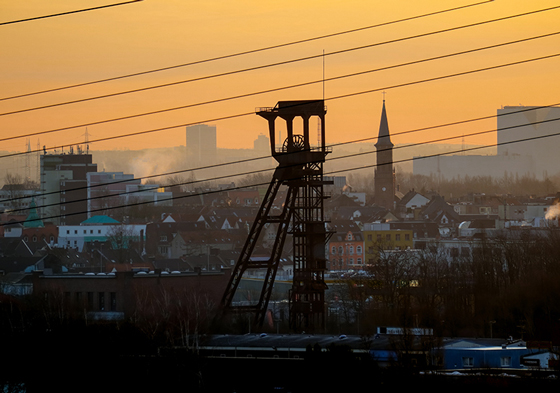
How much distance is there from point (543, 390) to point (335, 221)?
55.8 m

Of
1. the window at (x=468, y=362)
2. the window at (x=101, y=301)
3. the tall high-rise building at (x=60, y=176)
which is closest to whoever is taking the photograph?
the window at (x=468, y=362)

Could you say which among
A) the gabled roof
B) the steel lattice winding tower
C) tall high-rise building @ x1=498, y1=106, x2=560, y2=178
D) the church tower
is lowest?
the steel lattice winding tower

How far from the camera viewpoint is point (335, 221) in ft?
246

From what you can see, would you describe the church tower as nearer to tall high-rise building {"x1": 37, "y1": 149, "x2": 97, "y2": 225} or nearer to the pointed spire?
the pointed spire

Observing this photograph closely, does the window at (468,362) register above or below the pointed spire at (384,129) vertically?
below

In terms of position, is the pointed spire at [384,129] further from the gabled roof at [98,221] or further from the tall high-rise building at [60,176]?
the tall high-rise building at [60,176]

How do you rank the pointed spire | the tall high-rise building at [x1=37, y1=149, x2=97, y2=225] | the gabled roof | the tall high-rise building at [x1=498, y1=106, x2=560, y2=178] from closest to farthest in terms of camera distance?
1. the gabled roof
2. the pointed spire
3. the tall high-rise building at [x1=37, y1=149, x2=97, y2=225]
4. the tall high-rise building at [x1=498, y1=106, x2=560, y2=178]

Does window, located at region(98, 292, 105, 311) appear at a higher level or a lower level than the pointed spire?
lower

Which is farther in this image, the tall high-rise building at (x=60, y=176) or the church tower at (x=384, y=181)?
the tall high-rise building at (x=60, y=176)

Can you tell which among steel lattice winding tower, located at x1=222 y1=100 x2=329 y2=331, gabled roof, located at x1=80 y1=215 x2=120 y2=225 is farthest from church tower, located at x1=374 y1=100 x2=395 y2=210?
steel lattice winding tower, located at x1=222 y1=100 x2=329 y2=331

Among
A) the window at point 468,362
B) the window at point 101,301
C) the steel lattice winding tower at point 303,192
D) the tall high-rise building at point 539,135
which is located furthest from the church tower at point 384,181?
the window at point 468,362

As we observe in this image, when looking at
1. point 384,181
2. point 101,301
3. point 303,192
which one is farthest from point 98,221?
point 303,192

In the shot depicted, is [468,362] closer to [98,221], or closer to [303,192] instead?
[303,192]

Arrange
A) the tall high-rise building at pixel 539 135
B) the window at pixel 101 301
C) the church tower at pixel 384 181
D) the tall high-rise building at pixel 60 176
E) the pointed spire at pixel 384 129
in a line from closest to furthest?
the window at pixel 101 301
the pointed spire at pixel 384 129
the church tower at pixel 384 181
the tall high-rise building at pixel 60 176
the tall high-rise building at pixel 539 135
